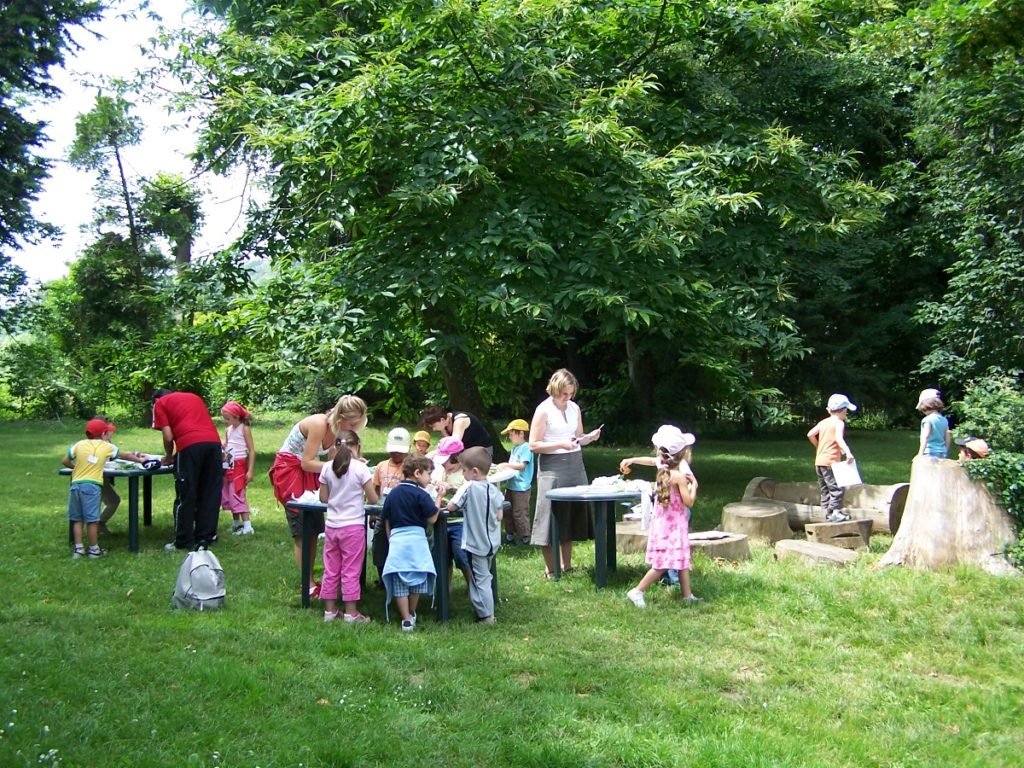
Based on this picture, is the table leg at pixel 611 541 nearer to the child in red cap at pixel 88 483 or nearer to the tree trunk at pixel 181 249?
the child in red cap at pixel 88 483

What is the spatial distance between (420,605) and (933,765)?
402cm

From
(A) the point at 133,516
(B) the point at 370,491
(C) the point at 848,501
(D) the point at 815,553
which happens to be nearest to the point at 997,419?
(D) the point at 815,553

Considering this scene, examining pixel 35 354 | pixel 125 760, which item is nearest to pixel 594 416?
pixel 125 760

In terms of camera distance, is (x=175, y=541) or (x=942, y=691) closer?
(x=942, y=691)

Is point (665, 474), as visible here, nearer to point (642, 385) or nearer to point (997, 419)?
point (997, 419)

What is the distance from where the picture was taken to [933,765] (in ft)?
14.8

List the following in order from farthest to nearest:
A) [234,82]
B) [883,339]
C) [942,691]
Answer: [883,339]
[234,82]
[942,691]

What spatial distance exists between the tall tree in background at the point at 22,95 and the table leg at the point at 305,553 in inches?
668

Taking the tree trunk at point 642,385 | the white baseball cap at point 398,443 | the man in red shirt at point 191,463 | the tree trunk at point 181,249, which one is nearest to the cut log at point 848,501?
the white baseball cap at point 398,443

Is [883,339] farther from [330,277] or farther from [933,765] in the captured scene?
[933,765]

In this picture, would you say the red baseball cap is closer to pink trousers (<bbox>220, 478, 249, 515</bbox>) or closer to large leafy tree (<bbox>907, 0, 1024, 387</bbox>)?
pink trousers (<bbox>220, 478, 249, 515</bbox>)

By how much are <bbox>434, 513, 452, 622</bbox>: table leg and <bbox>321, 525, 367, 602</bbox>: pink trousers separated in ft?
1.77

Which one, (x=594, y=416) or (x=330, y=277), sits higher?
(x=330, y=277)

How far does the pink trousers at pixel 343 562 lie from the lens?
6.99m
